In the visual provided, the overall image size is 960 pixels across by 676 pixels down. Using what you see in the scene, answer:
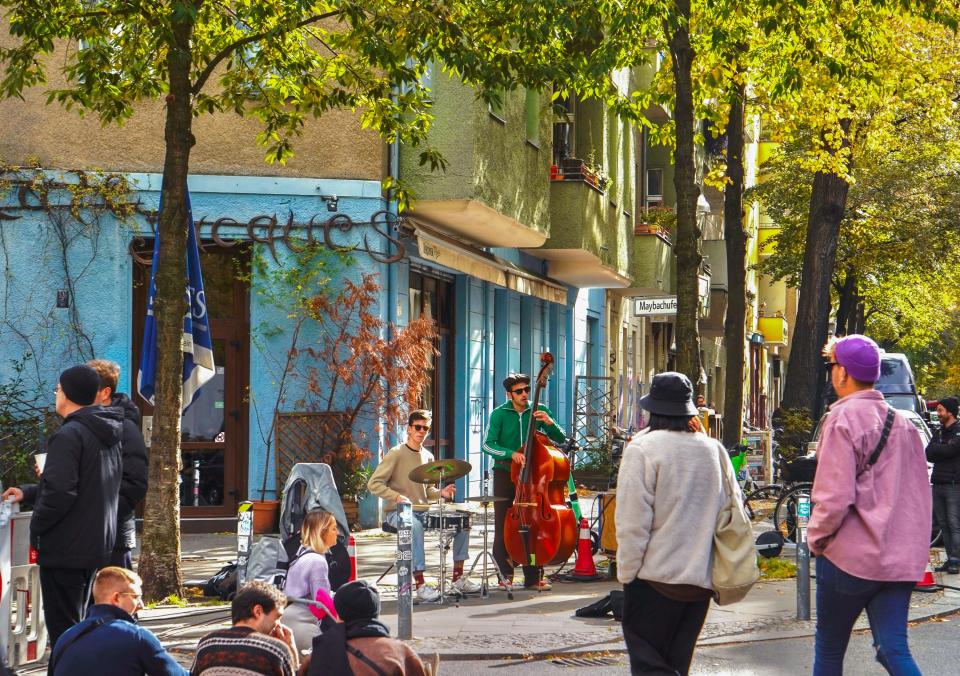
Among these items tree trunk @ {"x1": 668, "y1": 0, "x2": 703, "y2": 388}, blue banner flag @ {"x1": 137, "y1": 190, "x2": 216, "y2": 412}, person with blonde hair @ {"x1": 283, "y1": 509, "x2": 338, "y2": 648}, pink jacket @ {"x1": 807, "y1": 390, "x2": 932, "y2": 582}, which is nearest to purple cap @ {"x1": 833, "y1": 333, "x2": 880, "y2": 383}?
pink jacket @ {"x1": 807, "y1": 390, "x2": 932, "y2": 582}

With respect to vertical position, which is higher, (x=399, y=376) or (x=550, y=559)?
(x=399, y=376)

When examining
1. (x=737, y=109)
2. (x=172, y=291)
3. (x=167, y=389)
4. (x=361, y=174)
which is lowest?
(x=167, y=389)

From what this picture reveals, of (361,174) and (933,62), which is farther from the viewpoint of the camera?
(933,62)

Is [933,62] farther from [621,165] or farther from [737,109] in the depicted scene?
[621,165]

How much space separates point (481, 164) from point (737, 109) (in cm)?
555

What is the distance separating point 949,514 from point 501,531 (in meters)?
5.50

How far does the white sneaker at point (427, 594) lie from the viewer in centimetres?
1210

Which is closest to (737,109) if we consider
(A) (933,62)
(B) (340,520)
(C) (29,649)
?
(A) (933,62)

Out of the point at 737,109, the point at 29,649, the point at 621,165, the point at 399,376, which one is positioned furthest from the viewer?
the point at 621,165

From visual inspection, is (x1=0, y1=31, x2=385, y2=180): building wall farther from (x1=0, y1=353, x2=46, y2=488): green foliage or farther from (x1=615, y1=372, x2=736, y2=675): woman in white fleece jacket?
(x1=615, y1=372, x2=736, y2=675): woman in white fleece jacket

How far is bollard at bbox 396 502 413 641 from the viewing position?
9984 mm

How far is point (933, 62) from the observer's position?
24422 millimetres

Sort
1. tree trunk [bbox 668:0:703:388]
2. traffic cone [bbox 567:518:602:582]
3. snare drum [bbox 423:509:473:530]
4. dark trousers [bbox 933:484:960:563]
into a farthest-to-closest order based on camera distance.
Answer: dark trousers [bbox 933:484:960:563], tree trunk [bbox 668:0:703:388], traffic cone [bbox 567:518:602:582], snare drum [bbox 423:509:473:530]

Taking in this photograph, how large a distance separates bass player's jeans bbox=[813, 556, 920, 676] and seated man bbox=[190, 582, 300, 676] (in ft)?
7.97
